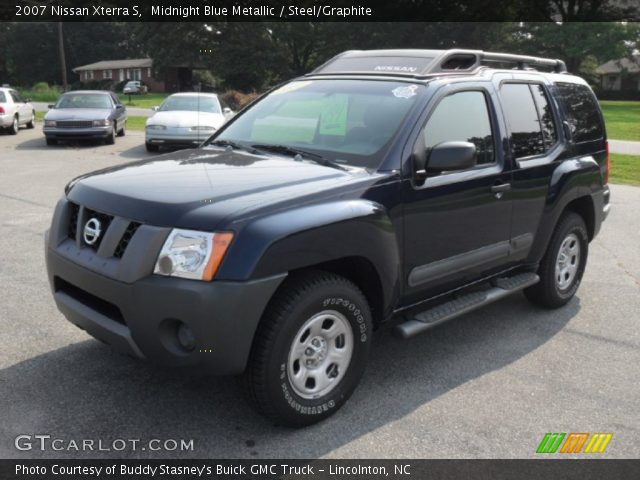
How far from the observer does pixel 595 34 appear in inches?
2259

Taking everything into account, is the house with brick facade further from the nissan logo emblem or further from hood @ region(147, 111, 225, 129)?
the nissan logo emblem

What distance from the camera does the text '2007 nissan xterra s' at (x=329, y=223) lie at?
9.98 feet

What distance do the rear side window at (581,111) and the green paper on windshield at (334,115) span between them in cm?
202

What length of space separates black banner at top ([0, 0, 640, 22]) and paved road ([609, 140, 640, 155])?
25753 millimetres

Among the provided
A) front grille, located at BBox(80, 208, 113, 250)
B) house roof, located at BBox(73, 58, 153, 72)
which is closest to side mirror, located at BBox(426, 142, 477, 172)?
front grille, located at BBox(80, 208, 113, 250)

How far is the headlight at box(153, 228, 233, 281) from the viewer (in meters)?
2.98

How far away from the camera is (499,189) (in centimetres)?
441

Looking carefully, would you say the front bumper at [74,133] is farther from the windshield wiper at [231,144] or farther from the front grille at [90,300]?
the front grille at [90,300]

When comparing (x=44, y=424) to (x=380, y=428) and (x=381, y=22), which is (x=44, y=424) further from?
(x=381, y=22)

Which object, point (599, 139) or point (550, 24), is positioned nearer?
point (599, 139)

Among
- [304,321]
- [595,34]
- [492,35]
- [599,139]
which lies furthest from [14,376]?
[595,34]

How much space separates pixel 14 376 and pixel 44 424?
678 millimetres

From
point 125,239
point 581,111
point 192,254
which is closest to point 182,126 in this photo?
point 581,111

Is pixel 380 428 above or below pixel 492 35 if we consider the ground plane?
below
